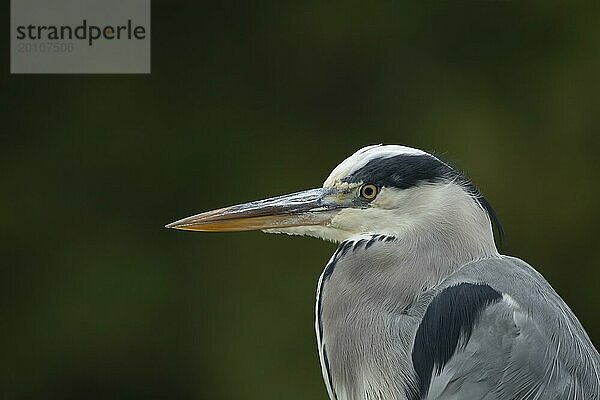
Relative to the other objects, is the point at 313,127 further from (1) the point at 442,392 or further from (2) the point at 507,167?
(1) the point at 442,392

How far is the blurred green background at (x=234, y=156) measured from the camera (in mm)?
3248

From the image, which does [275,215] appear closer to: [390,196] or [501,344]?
[390,196]

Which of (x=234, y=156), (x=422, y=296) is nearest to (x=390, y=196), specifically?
(x=422, y=296)

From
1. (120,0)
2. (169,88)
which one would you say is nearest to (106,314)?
(169,88)

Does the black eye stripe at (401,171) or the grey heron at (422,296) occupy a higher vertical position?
the black eye stripe at (401,171)

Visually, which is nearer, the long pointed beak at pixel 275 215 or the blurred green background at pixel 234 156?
the long pointed beak at pixel 275 215

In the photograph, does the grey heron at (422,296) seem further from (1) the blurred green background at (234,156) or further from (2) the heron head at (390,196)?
(1) the blurred green background at (234,156)

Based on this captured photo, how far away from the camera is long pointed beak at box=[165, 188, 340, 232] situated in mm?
1279

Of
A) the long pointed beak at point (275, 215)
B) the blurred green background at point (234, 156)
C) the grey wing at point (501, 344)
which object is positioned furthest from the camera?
the blurred green background at point (234, 156)

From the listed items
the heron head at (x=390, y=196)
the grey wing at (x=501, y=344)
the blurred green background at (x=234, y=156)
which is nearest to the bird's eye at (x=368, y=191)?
the heron head at (x=390, y=196)

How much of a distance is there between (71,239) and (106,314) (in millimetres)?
275

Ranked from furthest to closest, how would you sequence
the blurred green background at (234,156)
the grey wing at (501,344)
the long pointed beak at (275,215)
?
the blurred green background at (234,156)
the long pointed beak at (275,215)
the grey wing at (501,344)

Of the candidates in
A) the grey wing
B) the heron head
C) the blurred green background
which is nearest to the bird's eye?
the heron head

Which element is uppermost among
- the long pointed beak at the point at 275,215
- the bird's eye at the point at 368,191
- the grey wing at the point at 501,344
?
the bird's eye at the point at 368,191
